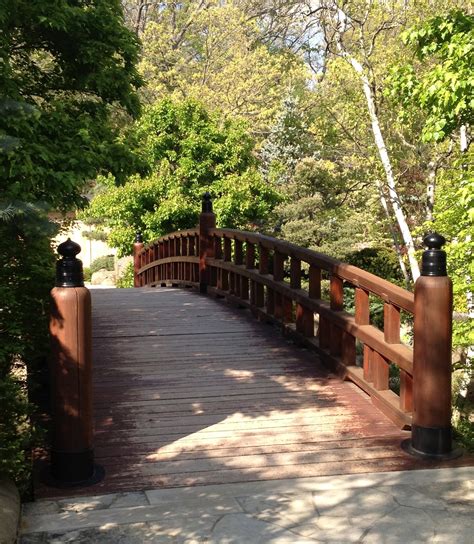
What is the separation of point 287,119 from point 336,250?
785cm

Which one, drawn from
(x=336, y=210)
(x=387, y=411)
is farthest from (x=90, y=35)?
(x=336, y=210)

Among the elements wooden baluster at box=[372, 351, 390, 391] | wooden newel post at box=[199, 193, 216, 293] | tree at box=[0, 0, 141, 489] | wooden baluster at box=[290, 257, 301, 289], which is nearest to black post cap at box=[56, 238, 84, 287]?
tree at box=[0, 0, 141, 489]

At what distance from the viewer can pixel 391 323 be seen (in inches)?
191

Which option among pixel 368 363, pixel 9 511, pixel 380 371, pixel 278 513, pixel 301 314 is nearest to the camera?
pixel 9 511

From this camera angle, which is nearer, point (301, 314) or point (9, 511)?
point (9, 511)

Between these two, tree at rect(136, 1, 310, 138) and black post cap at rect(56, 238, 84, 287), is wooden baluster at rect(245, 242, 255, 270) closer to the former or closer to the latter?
black post cap at rect(56, 238, 84, 287)

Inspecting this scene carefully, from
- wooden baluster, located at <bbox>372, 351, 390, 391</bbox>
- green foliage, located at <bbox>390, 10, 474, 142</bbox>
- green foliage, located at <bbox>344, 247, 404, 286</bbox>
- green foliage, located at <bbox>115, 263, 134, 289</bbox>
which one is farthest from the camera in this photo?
green foliage, located at <bbox>115, 263, 134, 289</bbox>

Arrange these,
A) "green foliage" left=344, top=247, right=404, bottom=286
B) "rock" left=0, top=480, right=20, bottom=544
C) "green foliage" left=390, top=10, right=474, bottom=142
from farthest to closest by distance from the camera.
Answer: "green foliage" left=344, top=247, right=404, bottom=286 → "green foliage" left=390, top=10, right=474, bottom=142 → "rock" left=0, top=480, right=20, bottom=544

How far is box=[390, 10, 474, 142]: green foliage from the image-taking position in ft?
24.6

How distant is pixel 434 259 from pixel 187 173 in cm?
1302

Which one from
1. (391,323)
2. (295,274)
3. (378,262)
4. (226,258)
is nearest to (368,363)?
(391,323)

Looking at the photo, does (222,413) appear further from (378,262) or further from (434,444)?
(378,262)

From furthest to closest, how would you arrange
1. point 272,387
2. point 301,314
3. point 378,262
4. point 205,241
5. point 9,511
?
point 378,262 < point 205,241 < point 301,314 < point 272,387 < point 9,511

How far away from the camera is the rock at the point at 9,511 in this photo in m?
2.98
